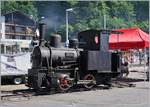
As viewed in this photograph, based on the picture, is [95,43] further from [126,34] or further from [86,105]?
[86,105]

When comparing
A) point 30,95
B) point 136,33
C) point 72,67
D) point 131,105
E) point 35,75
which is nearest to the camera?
point 131,105

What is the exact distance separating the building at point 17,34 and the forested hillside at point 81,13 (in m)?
4.49

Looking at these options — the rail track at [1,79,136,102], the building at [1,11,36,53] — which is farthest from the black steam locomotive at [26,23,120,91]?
the building at [1,11,36,53]

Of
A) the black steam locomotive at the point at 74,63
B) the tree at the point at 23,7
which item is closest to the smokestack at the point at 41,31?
the black steam locomotive at the point at 74,63

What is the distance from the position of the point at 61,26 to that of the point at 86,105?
192ft

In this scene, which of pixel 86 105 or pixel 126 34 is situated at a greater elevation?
pixel 126 34

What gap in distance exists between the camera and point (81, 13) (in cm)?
7812

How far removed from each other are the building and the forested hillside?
177 inches

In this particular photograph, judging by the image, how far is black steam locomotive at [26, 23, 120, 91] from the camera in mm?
17594

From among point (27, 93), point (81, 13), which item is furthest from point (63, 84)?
point (81, 13)

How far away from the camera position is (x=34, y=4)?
72312 mm

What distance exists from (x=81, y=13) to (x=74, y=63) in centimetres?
5952

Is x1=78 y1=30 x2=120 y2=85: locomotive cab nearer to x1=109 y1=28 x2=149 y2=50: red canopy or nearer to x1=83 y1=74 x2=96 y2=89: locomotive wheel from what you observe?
x1=83 y1=74 x2=96 y2=89: locomotive wheel

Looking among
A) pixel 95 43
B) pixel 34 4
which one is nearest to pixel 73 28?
pixel 34 4
